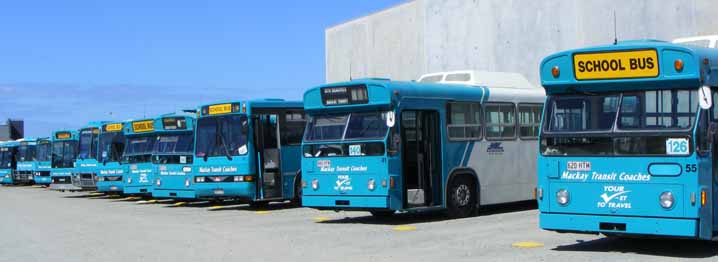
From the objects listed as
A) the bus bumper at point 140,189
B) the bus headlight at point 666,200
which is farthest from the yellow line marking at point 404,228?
the bus bumper at point 140,189

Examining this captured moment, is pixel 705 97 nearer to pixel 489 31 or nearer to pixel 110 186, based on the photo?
pixel 489 31

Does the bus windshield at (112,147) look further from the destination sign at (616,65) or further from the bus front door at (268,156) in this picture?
the destination sign at (616,65)

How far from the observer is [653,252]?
11.8 metres

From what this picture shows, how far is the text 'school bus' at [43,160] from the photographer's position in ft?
137

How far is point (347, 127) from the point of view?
1683cm

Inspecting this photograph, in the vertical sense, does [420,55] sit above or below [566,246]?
above

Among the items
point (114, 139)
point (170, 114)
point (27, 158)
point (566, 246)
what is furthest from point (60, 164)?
point (566, 246)

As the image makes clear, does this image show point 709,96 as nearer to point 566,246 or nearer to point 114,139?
point 566,246

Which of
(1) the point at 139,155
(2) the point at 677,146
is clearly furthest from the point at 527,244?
(1) the point at 139,155

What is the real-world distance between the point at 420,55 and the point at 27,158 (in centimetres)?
2149

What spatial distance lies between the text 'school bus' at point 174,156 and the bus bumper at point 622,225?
1343 cm

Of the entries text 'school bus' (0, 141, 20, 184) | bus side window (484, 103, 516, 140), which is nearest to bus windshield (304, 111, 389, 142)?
bus side window (484, 103, 516, 140)

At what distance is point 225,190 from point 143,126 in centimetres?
604

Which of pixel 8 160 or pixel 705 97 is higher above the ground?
pixel 705 97
